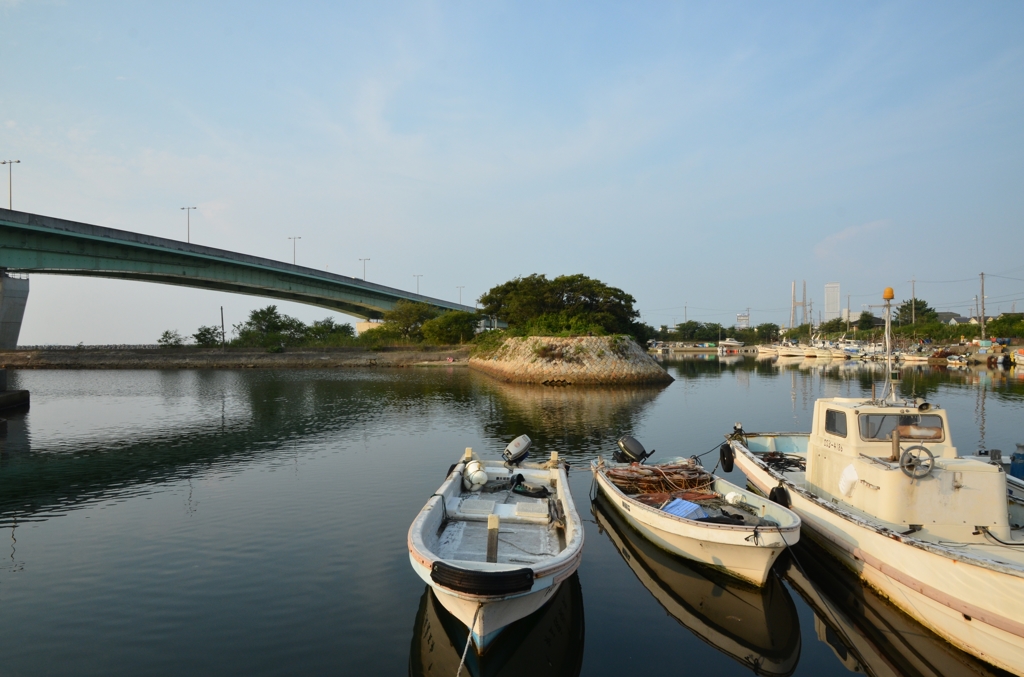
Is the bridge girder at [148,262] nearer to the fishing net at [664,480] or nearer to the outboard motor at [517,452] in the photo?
the outboard motor at [517,452]

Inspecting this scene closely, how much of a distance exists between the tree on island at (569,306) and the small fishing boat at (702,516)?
4809 cm

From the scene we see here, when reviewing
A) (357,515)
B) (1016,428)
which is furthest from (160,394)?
(1016,428)

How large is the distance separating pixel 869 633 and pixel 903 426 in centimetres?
428

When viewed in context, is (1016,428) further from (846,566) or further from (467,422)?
(467,422)

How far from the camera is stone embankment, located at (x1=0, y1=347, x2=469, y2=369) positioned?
247 feet

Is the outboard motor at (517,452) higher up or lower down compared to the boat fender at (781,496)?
higher up

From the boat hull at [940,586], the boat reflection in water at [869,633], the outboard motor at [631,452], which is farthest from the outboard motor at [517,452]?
the boat hull at [940,586]

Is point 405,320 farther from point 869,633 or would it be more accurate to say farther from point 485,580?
A: point 485,580

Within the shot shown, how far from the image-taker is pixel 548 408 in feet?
113

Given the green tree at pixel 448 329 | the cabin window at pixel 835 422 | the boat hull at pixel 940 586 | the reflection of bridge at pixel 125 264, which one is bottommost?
the boat hull at pixel 940 586

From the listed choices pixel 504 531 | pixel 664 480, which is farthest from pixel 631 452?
pixel 504 531

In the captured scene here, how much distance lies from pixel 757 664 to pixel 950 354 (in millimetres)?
94381

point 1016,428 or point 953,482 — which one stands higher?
point 953,482

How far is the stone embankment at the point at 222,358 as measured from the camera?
75.4 metres
